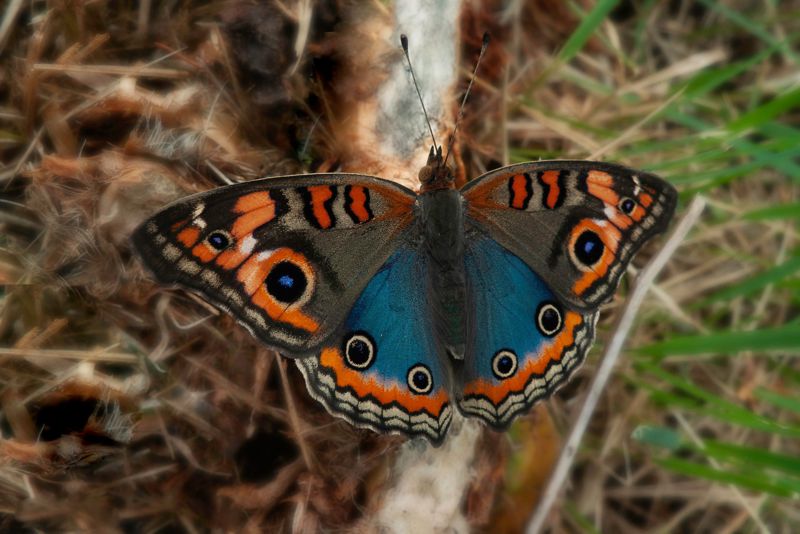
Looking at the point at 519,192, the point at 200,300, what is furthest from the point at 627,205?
the point at 200,300

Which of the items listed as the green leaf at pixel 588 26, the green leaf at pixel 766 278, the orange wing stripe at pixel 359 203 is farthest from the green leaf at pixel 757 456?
the green leaf at pixel 588 26

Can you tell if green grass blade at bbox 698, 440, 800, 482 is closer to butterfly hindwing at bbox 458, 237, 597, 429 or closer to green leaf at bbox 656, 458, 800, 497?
green leaf at bbox 656, 458, 800, 497

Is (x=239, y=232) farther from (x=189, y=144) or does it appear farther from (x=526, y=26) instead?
(x=526, y=26)

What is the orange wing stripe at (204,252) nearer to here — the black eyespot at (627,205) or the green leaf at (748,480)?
the black eyespot at (627,205)

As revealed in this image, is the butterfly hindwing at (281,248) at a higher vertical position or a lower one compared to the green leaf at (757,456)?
higher

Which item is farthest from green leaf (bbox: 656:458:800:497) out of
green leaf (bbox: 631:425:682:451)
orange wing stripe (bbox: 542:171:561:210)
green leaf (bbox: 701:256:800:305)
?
orange wing stripe (bbox: 542:171:561:210)

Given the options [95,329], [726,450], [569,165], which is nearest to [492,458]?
[726,450]

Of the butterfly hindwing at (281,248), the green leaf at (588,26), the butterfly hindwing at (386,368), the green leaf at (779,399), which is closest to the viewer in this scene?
the butterfly hindwing at (281,248)
